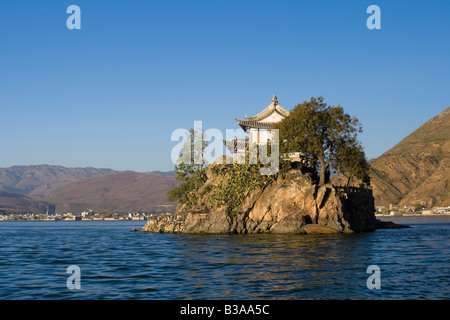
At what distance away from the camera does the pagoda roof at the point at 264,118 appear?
8231 centimetres

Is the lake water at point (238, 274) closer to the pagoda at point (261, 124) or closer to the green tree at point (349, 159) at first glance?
the green tree at point (349, 159)

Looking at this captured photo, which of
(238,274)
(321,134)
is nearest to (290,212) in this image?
(321,134)

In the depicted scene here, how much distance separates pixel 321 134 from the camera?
6875cm


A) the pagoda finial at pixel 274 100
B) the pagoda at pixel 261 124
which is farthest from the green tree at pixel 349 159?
the pagoda finial at pixel 274 100

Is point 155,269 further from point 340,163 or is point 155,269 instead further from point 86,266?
point 340,163

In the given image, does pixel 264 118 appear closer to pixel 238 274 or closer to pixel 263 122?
pixel 263 122

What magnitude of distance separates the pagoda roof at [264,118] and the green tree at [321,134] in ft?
39.0

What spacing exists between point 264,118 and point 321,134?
16604 millimetres

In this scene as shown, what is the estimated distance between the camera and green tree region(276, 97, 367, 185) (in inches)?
2657

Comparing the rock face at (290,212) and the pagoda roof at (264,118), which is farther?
the pagoda roof at (264,118)

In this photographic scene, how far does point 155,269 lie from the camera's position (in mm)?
30219

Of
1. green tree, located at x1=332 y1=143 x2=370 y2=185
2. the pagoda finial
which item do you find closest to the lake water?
green tree, located at x1=332 y1=143 x2=370 y2=185
